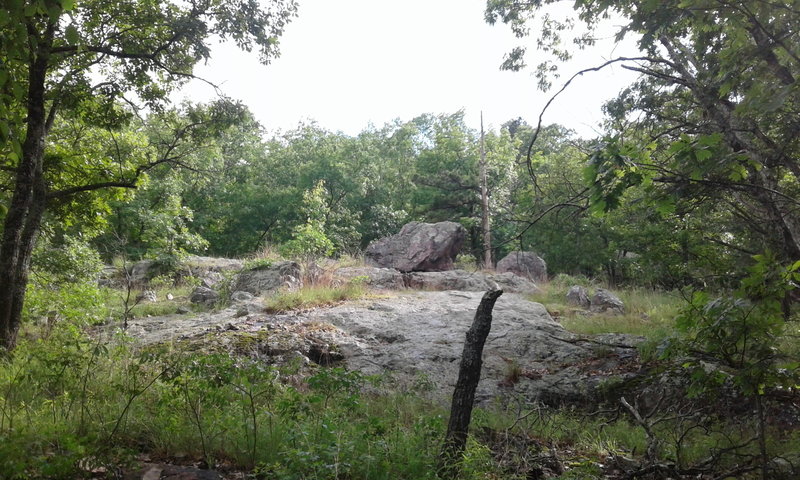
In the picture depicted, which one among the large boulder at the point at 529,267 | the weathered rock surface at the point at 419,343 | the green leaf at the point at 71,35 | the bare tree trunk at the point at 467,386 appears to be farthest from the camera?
the large boulder at the point at 529,267

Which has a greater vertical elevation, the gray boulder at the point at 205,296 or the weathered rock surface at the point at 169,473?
the gray boulder at the point at 205,296

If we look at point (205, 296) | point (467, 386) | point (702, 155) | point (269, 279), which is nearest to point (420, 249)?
point (269, 279)

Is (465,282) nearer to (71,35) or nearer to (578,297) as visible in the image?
(578,297)

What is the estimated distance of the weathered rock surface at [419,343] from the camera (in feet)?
24.4

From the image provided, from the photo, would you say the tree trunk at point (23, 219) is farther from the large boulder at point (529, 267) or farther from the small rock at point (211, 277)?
the large boulder at point (529, 267)

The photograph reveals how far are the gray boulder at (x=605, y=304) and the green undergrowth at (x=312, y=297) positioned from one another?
6417mm

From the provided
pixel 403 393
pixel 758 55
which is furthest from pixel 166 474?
pixel 758 55

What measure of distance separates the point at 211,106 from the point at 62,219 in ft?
10.6

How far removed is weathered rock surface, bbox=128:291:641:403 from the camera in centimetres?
745

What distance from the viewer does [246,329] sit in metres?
8.40

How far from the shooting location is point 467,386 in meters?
3.79

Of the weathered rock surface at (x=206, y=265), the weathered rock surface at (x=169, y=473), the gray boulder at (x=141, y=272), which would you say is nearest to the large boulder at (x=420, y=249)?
the weathered rock surface at (x=206, y=265)

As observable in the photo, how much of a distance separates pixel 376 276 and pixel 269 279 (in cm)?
357

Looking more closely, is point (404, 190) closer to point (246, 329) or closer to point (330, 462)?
point (246, 329)
